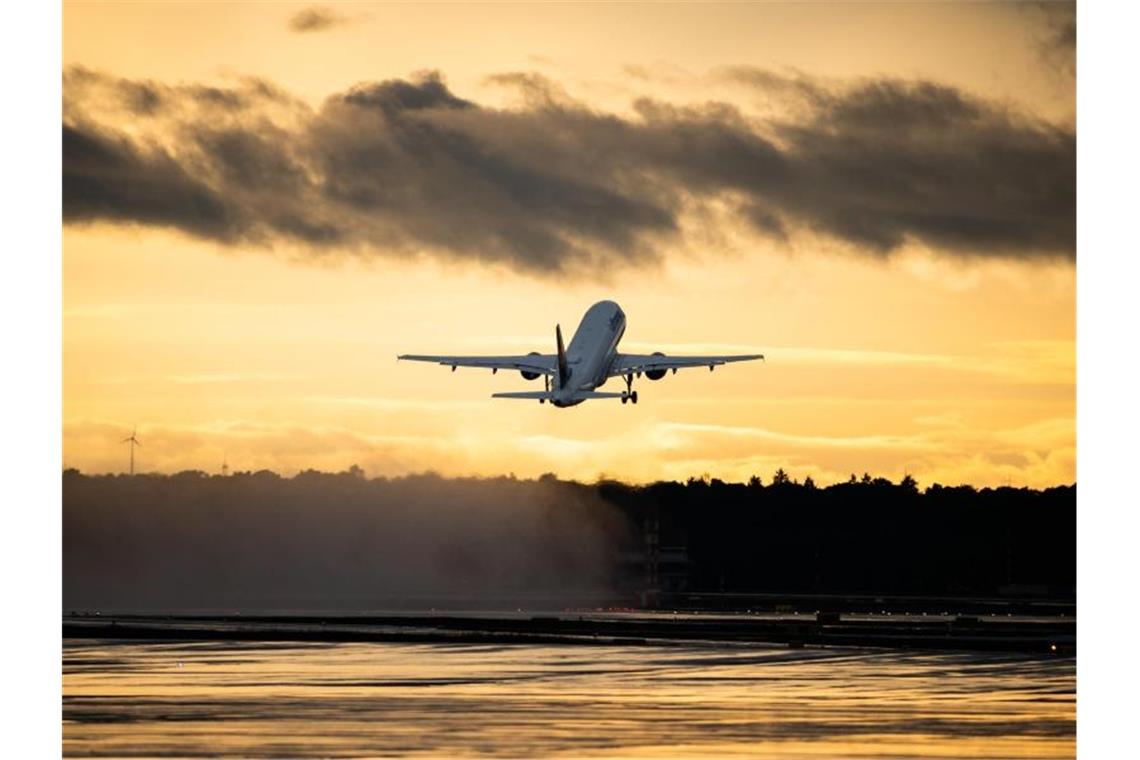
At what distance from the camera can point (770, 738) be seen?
108000 mm

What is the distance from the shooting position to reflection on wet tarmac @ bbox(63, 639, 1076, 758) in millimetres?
106062

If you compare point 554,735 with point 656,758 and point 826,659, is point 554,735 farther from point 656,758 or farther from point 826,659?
point 826,659

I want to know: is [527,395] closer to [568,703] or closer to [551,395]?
[551,395]

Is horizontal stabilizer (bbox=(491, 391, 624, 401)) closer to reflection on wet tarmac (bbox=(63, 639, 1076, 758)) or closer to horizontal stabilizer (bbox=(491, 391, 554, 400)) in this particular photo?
horizontal stabilizer (bbox=(491, 391, 554, 400))

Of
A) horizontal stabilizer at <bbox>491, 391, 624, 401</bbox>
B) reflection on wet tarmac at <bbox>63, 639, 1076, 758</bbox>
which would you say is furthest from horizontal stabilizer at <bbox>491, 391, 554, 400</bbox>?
reflection on wet tarmac at <bbox>63, 639, 1076, 758</bbox>

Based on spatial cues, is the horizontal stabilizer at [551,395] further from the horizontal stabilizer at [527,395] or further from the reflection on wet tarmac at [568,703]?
the reflection on wet tarmac at [568,703]

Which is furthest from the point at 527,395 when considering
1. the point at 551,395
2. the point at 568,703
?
the point at 568,703

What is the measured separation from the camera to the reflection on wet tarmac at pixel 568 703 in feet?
348

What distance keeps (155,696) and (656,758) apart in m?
36.9

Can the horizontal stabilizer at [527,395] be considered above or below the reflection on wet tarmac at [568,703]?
above

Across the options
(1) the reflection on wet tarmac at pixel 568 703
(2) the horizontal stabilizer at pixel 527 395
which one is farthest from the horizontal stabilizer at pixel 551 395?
(1) the reflection on wet tarmac at pixel 568 703
